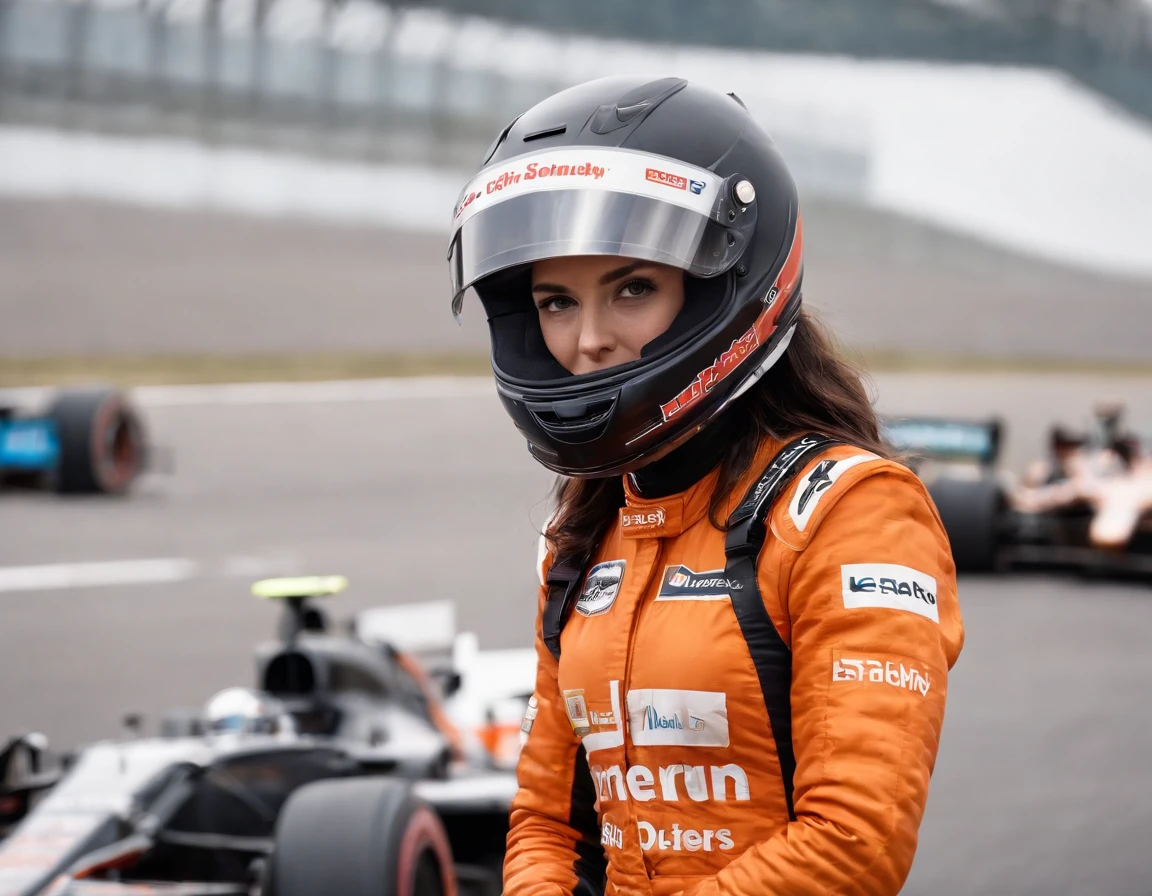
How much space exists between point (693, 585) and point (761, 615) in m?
0.11

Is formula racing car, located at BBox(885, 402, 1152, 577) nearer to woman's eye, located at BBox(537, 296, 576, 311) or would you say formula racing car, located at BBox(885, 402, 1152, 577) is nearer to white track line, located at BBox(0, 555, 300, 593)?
white track line, located at BBox(0, 555, 300, 593)

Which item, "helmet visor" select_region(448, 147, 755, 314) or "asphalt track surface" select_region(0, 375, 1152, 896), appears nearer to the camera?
"helmet visor" select_region(448, 147, 755, 314)


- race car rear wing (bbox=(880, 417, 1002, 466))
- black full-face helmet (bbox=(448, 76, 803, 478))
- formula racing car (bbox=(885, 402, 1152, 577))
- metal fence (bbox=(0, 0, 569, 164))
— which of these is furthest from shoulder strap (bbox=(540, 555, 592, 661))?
metal fence (bbox=(0, 0, 569, 164))

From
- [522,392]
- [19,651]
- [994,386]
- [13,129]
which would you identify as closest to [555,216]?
[522,392]

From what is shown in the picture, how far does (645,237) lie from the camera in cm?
199

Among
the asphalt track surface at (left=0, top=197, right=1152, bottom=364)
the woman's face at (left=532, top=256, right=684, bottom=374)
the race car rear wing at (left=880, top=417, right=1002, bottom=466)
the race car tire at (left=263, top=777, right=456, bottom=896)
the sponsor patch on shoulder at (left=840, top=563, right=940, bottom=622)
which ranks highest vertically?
the asphalt track surface at (left=0, top=197, right=1152, bottom=364)

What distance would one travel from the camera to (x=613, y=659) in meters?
1.98

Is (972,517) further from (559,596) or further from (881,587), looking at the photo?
(881,587)

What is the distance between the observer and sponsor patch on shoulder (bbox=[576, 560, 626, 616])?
2.05 metres

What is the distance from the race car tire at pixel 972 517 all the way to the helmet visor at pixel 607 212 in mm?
7402

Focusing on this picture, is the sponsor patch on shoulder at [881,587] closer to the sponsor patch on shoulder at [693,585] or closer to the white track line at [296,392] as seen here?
the sponsor patch on shoulder at [693,585]

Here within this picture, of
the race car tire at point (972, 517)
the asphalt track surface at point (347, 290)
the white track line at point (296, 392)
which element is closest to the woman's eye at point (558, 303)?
the race car tire at point (972, 517)

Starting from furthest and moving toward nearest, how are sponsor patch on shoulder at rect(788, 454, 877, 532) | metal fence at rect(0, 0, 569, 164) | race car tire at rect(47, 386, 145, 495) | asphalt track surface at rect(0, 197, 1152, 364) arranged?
metal fence at rect(0, 0, 569, 164)
asphalt track surface at rect(0, 197, 1152, 364)
race car tire at rect(47, 386, 145, 495)
sponsor patch on shoulder at rect(788, 454, 877, 532)

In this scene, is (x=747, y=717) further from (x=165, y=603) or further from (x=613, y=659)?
(x=165, y=603)
